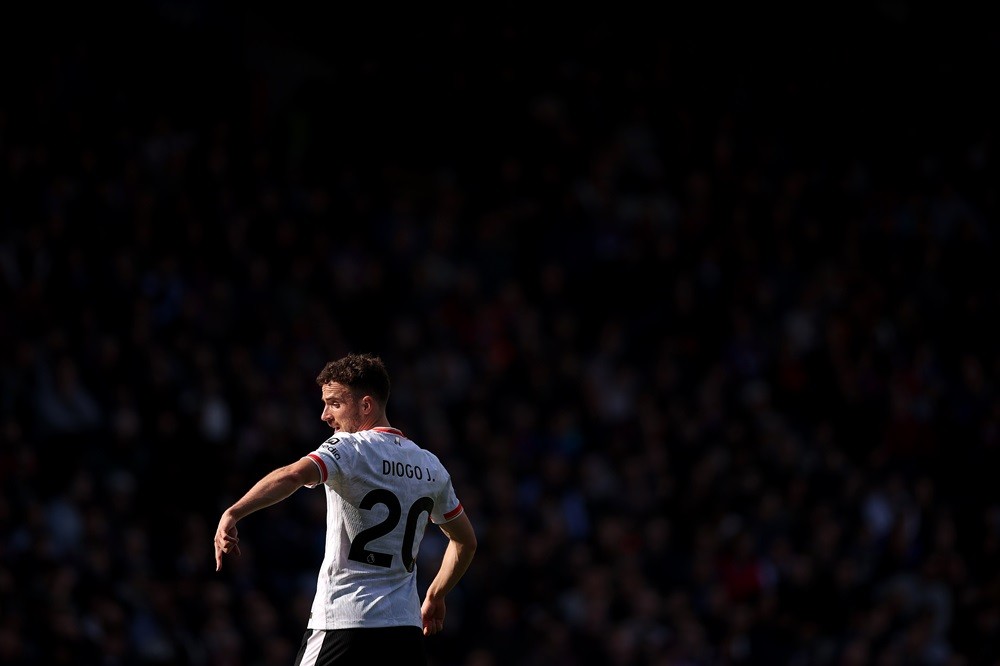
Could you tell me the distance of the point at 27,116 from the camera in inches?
560

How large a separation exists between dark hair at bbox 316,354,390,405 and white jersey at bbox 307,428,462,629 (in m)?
0.18

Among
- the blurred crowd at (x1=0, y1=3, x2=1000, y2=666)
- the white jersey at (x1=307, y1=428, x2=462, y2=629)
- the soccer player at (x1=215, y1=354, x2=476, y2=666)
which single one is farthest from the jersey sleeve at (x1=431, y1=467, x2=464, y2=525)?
the blurred crowd at (x1=0, y1=3, x2=1000, y2=666)

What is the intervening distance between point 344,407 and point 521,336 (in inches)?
364

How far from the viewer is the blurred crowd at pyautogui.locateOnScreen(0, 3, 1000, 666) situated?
40.9 ft

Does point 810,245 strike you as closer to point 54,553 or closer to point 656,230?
point 656,230

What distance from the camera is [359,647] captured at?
21.4ft

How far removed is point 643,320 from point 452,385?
279cm

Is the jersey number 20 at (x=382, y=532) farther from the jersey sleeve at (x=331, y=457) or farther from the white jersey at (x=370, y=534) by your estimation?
the jersey sleeve at (x=331, y=457)

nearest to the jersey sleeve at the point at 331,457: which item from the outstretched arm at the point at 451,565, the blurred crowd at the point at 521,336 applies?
the outstretched arm at the point at 451,565

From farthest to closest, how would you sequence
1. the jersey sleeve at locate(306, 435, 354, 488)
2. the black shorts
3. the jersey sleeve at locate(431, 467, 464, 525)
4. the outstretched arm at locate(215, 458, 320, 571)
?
the jersey sleeve at locate(431, 467, 464, 525)
the black shorts
the jersey sleeve at locate(306, 435, 354, 488)
the outstretched arm at locate(215, 458, 320, 571)

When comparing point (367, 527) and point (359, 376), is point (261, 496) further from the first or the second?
point (359, 376)

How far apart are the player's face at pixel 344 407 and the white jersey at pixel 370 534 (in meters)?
0.10

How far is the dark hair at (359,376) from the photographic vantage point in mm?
6695

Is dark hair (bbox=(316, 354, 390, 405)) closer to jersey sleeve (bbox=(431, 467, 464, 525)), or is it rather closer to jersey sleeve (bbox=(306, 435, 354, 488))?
jersey sleeve (bbox=(306, 435, 354, 488))
